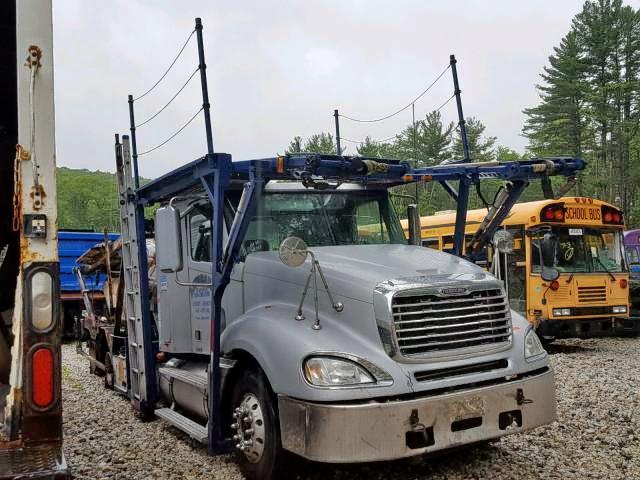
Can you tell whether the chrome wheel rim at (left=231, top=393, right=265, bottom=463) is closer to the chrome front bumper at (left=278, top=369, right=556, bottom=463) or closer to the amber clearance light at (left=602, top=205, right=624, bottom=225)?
the chrome front bumper at (left=278, top=369, right=556, bottom=463)

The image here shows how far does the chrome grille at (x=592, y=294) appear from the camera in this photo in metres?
11.1

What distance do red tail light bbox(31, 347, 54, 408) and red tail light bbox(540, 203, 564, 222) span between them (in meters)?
9.74

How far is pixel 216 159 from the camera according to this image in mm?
4707

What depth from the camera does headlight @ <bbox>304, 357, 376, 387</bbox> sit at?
3.92 metres

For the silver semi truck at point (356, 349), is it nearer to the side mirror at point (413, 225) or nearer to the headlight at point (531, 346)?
the headlight at point (531, 346)

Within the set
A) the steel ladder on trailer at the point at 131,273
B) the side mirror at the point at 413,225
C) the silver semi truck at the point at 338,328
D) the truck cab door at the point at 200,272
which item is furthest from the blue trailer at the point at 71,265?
the side mirror at the point at 413,225

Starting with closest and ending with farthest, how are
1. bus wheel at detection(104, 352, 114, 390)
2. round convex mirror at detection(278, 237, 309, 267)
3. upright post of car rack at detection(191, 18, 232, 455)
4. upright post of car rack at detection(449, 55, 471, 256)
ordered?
1. round convex mirror at detection(278, 237, 309, 267)
2. upright post of car rack at detection(191, 18, 232, 455)
3. upright post of car rack at detection(449, 55, 471, 256)
4. bus wheel at detection(104, 352, 114, 390)

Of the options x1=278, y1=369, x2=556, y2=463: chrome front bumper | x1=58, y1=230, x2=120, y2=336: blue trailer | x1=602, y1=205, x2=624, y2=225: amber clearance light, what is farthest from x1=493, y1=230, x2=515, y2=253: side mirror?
x1=58, y1=230, x2=120, y2=336: blue trailer

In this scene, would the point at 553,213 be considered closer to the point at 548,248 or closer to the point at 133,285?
the point at 548,248

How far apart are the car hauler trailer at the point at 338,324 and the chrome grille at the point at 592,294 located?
238 inches

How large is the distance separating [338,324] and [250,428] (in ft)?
3.21

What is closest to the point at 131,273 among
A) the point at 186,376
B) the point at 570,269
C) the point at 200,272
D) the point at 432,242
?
the point at 200,272

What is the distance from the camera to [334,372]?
3.96m

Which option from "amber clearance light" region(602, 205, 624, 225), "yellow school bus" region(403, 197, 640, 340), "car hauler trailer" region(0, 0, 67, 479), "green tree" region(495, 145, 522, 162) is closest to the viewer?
"car hauler trailer" region(0, 0, 67, 479)
